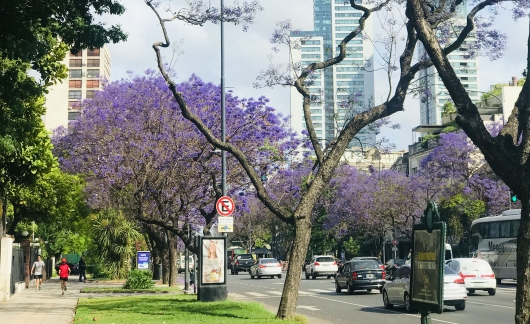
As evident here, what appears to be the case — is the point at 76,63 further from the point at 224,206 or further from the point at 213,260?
the point at 224,206

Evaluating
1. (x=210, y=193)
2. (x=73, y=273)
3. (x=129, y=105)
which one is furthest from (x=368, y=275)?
(x=73, y=273)

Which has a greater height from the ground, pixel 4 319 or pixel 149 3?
pixel 149 3

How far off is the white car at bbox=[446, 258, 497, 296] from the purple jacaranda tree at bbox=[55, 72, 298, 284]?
847 centimetres

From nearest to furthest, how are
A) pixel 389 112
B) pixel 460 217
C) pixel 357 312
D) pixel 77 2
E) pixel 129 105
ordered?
pixel 77 2, pixel 389 112, pixel 357 312, pixel 129 105, pixel 460 217

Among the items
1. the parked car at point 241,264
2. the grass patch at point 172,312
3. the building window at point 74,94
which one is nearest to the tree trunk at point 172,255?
the grass patch at point 172,312

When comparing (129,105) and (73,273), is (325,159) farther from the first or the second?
(73,273)

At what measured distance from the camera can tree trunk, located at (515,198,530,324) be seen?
10.6 meters

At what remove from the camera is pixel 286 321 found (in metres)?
15.9

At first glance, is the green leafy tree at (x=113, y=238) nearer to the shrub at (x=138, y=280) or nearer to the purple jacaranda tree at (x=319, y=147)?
the shrub at (x=138, y=280)

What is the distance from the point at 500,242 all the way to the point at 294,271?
24.5 metres

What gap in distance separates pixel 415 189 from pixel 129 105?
1261 inches

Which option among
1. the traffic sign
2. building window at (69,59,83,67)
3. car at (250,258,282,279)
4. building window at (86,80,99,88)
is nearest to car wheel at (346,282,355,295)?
the traffic sign

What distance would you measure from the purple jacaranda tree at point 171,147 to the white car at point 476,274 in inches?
333

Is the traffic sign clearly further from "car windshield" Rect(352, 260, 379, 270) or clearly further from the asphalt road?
"car windshield" Rect(352, 260, 379, 270)
